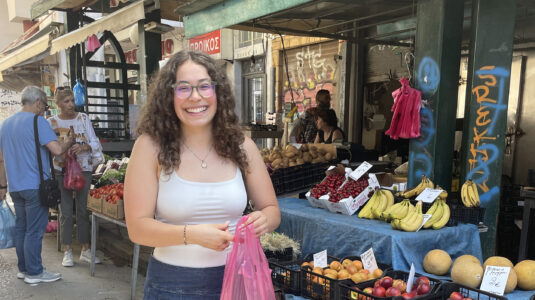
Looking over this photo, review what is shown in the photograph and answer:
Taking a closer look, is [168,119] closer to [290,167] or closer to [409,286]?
[409,286]

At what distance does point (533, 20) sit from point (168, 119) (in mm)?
6266

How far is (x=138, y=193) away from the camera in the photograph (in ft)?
5.47

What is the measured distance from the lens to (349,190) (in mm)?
3766

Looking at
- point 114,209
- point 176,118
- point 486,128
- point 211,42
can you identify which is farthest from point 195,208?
point 211,42

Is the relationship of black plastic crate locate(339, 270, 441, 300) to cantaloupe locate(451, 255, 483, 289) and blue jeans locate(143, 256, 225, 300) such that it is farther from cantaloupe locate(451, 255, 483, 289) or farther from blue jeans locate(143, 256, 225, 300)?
blue jeans locate(143, 256, 225, 300)

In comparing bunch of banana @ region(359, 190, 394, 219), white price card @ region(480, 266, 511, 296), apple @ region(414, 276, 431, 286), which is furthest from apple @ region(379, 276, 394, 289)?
bunch of banana @ region(359, 190, 394, 219)

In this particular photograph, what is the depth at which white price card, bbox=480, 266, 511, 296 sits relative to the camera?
2.42 meters

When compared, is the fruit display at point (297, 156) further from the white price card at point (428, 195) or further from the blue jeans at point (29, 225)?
the blue jeans at point (29, 225)

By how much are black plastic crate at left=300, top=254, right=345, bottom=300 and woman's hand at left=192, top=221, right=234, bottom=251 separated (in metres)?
1.12

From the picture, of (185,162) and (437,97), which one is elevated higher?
(437,97)

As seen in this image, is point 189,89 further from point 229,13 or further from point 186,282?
point 229,13

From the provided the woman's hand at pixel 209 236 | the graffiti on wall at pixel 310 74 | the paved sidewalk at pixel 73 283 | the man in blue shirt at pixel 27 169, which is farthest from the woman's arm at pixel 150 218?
the graffiti on wall at pixel 310 74

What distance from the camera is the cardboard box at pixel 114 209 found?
14.0ft

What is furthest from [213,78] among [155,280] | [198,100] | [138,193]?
[155,280]
